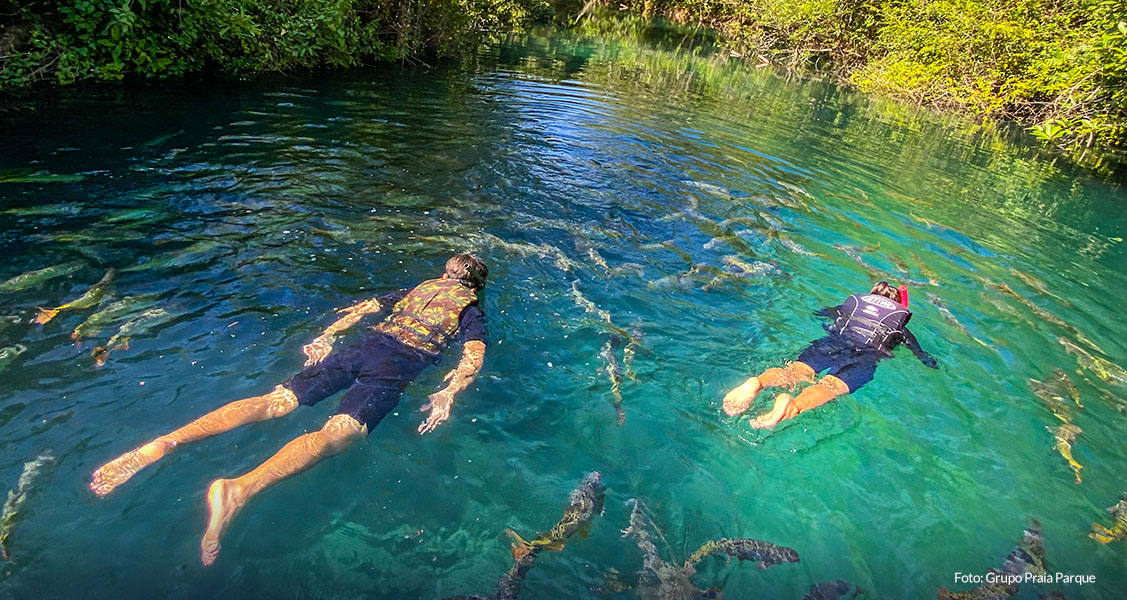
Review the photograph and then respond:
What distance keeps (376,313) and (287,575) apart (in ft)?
10.7

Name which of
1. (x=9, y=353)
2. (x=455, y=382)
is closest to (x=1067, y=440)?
(x=455, y=382)

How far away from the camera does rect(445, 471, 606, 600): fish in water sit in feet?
12.4

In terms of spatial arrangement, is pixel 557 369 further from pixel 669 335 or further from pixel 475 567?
pixel 475 567

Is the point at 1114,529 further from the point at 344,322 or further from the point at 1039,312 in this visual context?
the point at 344,322

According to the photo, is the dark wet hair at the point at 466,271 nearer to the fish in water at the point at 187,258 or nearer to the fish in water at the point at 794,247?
the fish in water at the point at 187,258

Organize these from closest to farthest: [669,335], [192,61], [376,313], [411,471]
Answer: [411,471] < [376,313] < [669,335] < [192,61]

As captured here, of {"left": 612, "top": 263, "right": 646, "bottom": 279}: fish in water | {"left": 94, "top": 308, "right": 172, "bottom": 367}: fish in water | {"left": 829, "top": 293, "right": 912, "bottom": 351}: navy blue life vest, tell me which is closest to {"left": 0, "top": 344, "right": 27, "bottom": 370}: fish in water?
{"left": 94, "top": 308, "right": 172, "bottom": 367}: fish in water

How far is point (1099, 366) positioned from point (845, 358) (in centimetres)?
432

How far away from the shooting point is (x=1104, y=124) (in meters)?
18.4

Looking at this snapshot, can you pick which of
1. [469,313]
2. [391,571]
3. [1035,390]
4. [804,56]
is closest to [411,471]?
[391,571]

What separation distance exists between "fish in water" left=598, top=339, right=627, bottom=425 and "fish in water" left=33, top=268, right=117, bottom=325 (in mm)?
5577

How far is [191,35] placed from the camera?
13367 mm

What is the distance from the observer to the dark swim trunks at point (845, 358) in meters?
6.25

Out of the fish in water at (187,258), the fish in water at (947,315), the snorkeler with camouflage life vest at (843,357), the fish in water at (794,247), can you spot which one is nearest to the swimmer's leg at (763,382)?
the snorkeler with camouflage life vest at (843,357)
